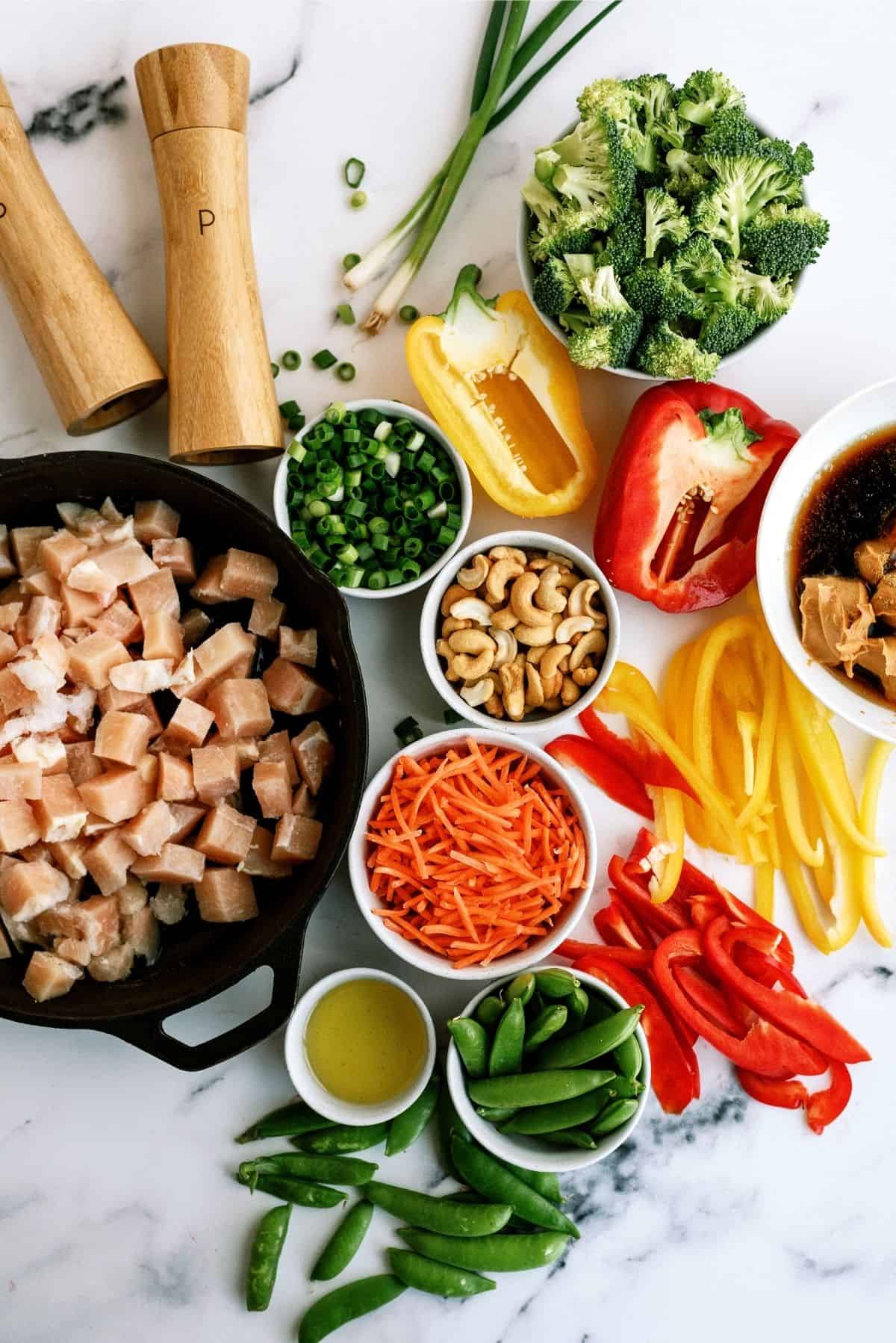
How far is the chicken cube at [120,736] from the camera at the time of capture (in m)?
2.00

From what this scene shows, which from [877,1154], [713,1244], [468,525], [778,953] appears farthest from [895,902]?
[468,525]

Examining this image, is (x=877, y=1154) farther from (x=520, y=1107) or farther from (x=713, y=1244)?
(x=520, y=1107)

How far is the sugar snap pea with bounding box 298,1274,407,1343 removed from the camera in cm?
220

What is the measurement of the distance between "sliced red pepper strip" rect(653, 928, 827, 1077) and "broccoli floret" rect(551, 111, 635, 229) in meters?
1.47

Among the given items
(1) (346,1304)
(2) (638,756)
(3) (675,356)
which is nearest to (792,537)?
(3) (675,356)

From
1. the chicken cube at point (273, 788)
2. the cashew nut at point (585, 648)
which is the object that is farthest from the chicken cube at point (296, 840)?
the cashew nut at point (585, 648)

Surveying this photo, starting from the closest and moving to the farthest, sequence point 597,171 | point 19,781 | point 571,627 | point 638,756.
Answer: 1. point 19,781
2. point 597,171
3. point 571,627
4. point 638,756

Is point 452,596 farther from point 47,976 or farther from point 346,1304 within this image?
point 346,1304

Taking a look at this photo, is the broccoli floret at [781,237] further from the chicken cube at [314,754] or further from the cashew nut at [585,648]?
the chicken cube at [314,754]

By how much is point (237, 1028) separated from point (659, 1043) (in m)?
0.89

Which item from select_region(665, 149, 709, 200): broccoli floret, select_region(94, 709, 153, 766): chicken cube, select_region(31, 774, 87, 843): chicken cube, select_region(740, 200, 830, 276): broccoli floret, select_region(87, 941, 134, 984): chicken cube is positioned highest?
select_region(665, 149, 709, 200): broccoli floret

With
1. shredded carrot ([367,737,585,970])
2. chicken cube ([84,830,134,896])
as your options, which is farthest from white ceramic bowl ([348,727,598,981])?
chicken cube ([84,830,134,896])

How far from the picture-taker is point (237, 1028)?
2057mm

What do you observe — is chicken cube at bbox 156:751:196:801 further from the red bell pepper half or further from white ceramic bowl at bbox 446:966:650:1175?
the red bell pepper half
